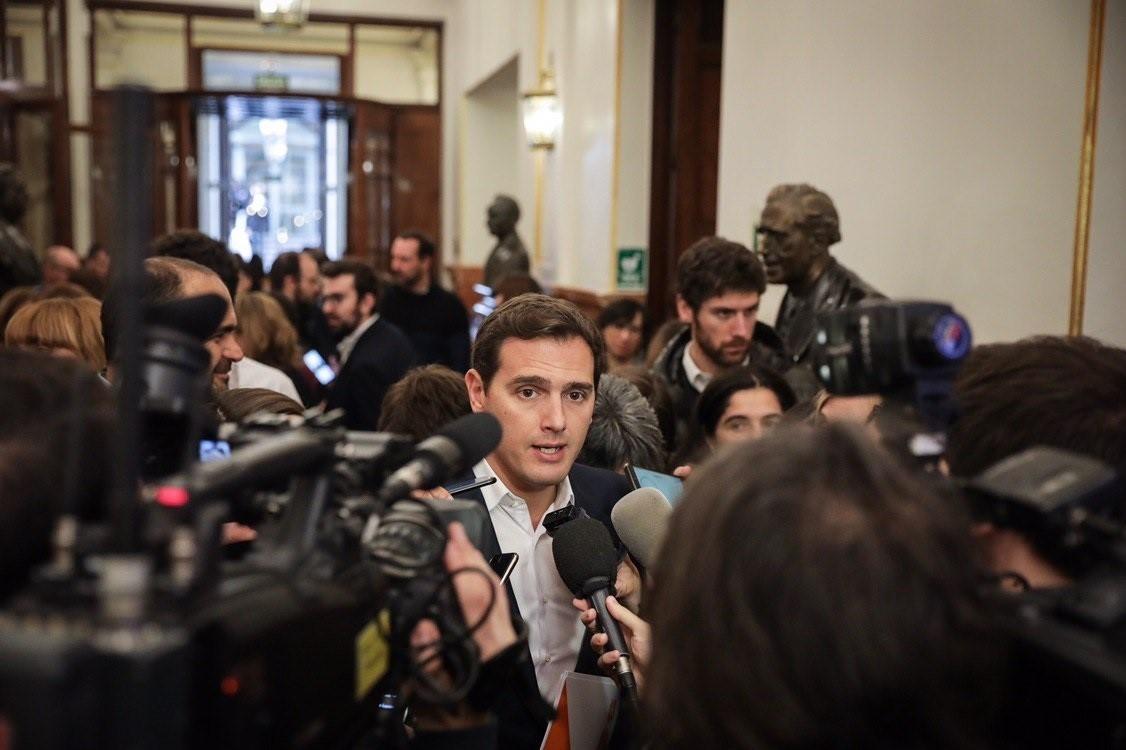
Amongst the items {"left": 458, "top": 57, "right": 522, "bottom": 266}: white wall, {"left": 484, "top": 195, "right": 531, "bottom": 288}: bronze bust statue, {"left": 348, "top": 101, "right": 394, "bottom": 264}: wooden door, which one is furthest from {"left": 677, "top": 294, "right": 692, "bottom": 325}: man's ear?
{"left": 348, "top": 101, "right": 394, "bottom": 264}: wooden door

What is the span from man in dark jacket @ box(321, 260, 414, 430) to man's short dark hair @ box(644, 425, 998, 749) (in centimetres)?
341

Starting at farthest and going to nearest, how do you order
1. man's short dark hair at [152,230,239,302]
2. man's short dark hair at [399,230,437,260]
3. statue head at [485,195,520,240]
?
statue head at [485,195,520,240], man's short dark hair at [399,230,437,260], man's short dark hair at [152,230,239,302]

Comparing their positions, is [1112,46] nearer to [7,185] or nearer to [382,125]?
[7,185]

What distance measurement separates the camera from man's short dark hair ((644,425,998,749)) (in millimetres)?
963

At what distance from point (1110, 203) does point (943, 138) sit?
77 cm

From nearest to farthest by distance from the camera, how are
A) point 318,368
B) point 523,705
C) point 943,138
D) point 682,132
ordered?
point 523,705
point 943,138
point 318,368
point 682,132

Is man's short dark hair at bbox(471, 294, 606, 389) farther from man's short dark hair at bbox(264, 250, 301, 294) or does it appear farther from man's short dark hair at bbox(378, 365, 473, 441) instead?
man's short dark hair at bbox(264, 250, 301, 294)

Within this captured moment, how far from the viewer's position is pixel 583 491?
2.54 meters

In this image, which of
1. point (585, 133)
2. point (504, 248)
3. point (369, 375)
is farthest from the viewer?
point (504, 248)

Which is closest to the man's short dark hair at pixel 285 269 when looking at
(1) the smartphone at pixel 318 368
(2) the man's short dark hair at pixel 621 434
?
(1) the smartphone at pixel 318 368

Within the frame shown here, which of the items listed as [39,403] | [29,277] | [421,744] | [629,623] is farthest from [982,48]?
[29,277]

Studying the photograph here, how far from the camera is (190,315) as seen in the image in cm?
119

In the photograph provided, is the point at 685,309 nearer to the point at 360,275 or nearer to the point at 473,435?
the point at 360,275

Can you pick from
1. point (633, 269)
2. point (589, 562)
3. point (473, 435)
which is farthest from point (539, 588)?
point (633, 269)
